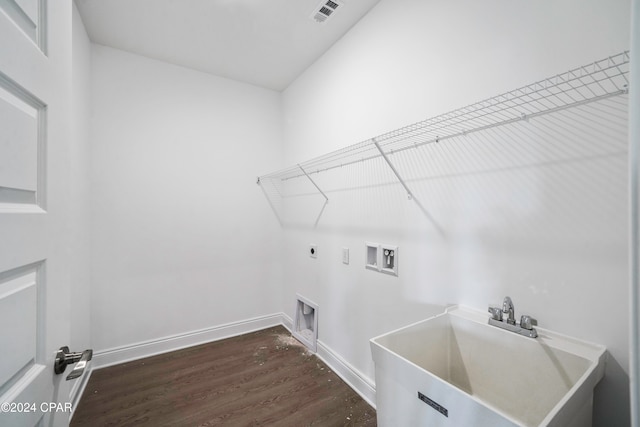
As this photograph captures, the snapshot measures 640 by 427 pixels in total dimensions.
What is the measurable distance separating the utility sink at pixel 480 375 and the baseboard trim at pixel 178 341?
215cm

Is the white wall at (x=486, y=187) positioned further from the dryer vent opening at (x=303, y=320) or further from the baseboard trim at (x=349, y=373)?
the dryer vent opening at (x=303, y=320)

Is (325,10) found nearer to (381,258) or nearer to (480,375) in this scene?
(381,258)

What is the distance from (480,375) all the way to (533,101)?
3.95 feet

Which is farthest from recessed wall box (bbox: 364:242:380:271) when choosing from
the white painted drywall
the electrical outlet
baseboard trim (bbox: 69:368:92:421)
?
baseboard trim (bbox: 69:368:92:421)

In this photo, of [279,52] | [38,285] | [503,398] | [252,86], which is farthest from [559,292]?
[252,86]

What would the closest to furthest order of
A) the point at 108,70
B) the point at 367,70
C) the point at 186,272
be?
the point at 367,70 < the point at 108,70 < the point at 186,272

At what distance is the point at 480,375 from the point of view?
47.0 inches

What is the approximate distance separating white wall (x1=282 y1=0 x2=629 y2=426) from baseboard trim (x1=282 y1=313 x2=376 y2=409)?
74mm

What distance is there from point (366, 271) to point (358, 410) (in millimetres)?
914

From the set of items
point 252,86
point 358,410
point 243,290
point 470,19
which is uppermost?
point 252,86

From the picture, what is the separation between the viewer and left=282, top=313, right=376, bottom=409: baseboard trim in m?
1.84

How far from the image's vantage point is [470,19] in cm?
128

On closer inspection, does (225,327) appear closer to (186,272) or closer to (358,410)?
(186,272)

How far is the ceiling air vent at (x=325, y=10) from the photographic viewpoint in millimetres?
1787
